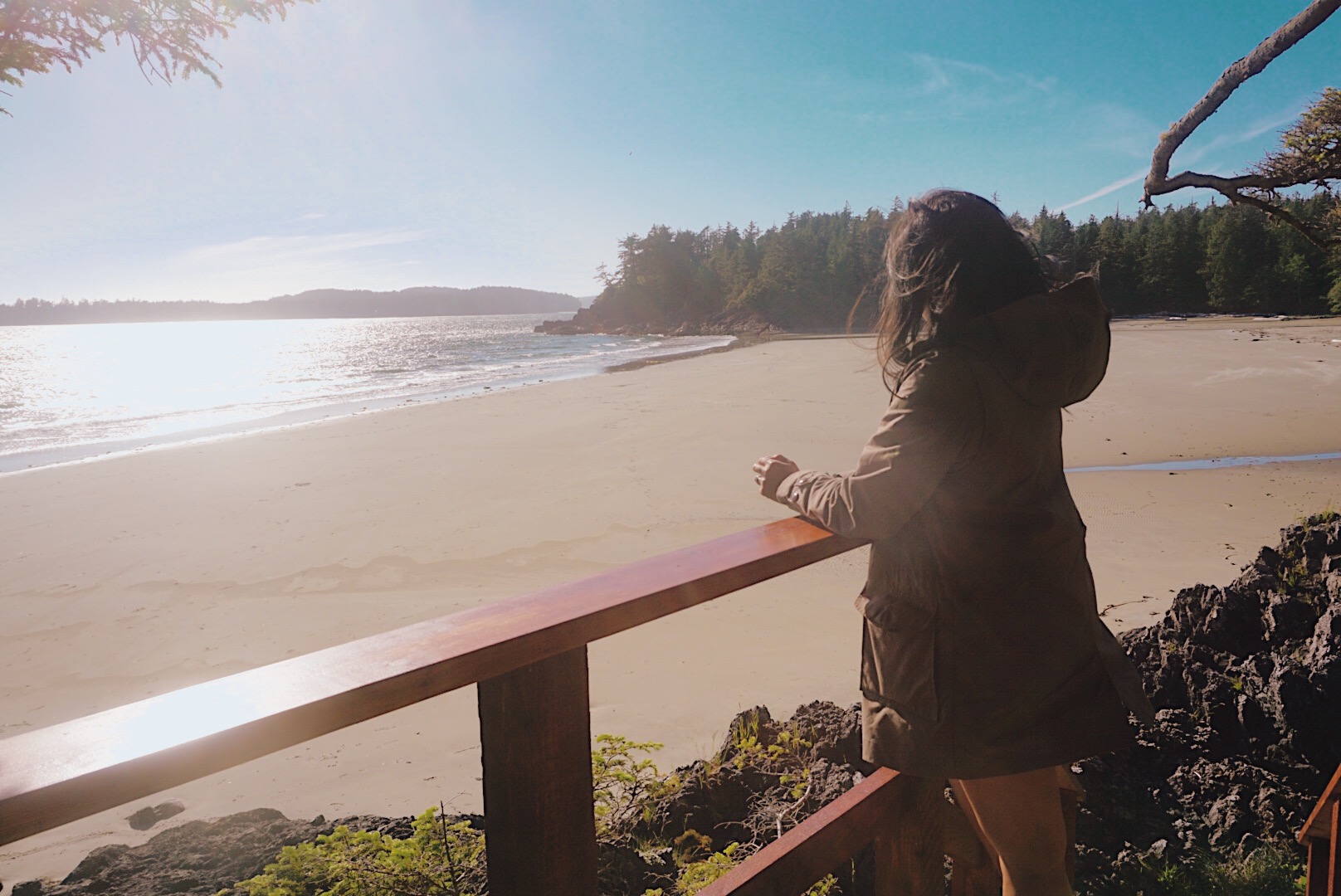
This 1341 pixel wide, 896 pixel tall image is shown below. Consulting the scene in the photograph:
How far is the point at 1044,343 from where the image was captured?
1320 millimetres

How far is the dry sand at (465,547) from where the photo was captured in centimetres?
428

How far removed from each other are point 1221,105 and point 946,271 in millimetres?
1394

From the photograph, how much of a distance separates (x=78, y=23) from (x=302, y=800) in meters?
3.44

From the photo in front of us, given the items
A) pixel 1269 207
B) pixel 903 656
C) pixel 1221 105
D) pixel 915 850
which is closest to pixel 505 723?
pixel 903 656

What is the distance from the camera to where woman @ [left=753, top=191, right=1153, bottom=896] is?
1320mm

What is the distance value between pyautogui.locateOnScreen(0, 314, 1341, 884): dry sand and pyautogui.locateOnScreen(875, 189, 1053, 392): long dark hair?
486 millimetres

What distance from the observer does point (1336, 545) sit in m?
2.95

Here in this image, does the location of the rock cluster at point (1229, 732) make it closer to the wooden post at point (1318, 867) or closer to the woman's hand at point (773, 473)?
the wooden post at point (1318, 867)

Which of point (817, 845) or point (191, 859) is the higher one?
point (817, 845)

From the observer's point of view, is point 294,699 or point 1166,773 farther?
point 1166,773

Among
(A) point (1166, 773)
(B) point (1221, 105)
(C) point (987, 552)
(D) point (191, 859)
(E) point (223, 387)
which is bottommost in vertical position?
(D) point (191, 859)

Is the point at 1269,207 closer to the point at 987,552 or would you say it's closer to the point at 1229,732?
the point at 1229,732

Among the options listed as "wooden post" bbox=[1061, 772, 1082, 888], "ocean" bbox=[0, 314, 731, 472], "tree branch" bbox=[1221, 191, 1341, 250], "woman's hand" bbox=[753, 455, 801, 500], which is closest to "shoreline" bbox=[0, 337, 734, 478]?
"ocean" bbox=[0, 314, 731, 472]

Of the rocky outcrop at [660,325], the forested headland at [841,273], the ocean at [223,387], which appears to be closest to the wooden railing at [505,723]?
the ocean at [223,387]
